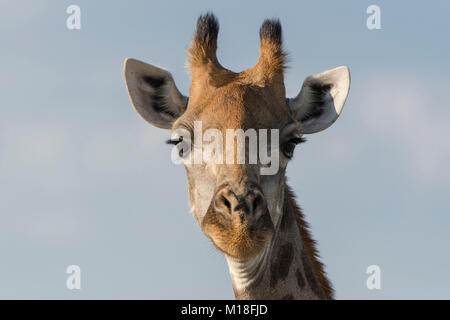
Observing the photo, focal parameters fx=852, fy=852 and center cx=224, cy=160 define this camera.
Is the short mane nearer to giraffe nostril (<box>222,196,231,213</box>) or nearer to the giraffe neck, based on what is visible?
the giraffe neck

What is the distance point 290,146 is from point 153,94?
2.60m

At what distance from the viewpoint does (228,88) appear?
502 inches

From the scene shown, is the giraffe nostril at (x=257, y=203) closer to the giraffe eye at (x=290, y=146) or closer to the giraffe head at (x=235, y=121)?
the giraffe head at (x=235, y=121)

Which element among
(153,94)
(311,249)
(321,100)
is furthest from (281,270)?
(153,94)

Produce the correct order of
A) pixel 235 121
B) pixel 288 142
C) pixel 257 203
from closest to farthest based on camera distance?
1. pixel 257 203
2. pixel 235 121
3. pixel 288 142

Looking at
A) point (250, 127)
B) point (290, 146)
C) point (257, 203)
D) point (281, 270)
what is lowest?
point (281, 270)

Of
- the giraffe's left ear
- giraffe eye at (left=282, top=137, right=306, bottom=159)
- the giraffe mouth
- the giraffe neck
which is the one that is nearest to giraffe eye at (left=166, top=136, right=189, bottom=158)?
giraffe eye at (left=282, top=137, right=306, bottom=159)

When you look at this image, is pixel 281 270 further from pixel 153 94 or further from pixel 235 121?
pixel 153 94

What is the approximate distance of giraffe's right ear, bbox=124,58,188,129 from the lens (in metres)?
13.8

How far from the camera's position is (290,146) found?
1279 centimetres

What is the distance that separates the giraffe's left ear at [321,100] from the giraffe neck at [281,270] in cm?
156

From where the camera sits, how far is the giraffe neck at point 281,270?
12.0 metres

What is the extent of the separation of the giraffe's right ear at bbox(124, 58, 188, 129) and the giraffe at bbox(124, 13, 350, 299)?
16 millimetres
